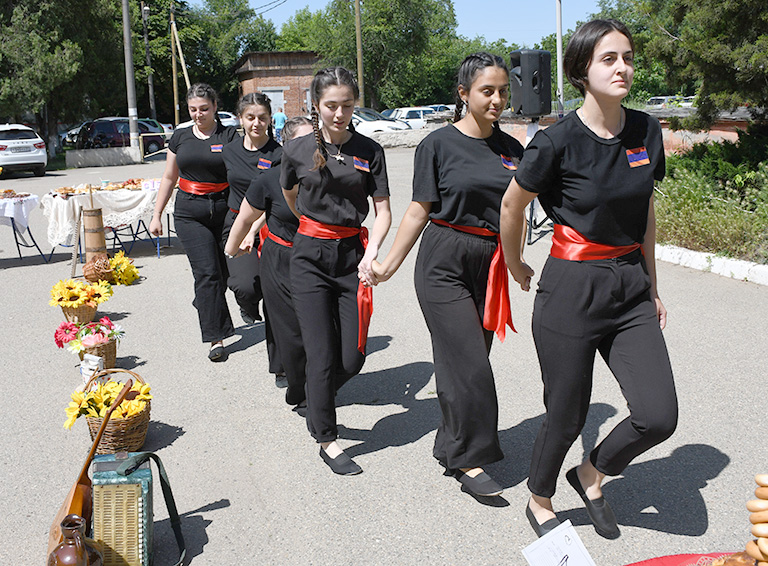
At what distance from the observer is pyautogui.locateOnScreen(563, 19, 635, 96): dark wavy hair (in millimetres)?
2939

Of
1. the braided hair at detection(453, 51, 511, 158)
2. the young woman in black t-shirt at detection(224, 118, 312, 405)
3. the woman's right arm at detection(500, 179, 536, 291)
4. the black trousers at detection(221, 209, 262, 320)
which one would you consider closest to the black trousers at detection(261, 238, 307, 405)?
the young woman in black t-shirt at detection(224, 118, 312, 405)

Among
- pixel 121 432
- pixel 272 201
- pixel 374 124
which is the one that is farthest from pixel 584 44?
pixel 374 124

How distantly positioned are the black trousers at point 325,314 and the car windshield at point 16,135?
77.7 feet

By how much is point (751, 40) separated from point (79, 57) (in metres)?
26.9

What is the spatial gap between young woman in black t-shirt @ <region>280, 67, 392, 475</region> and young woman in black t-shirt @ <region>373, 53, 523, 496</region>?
1.68 feet

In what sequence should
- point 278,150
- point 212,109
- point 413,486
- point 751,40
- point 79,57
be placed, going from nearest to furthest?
1. point 413,486
2. point 278,150
3. point 212,109
4. point 751,40
5. point 79,57

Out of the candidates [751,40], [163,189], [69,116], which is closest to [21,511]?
[163,189]

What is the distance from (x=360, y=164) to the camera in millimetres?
4320

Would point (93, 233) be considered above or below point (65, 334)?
above

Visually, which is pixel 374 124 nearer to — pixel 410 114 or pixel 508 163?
pixel 410 114

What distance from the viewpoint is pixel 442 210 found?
371 centimetres

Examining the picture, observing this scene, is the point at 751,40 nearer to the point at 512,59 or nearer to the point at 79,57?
the point at 512,59

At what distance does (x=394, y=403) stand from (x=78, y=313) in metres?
3.37

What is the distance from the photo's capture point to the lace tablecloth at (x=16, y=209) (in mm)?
10477
